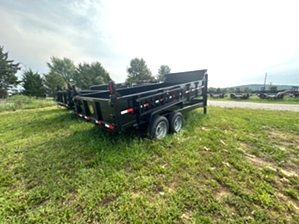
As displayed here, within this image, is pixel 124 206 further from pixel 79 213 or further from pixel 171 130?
pixel 171 130

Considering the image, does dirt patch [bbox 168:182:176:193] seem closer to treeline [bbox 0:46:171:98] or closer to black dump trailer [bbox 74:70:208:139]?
black dump trailer [bbox 74:70:208:139]

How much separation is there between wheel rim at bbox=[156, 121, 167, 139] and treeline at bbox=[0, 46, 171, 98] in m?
5.55

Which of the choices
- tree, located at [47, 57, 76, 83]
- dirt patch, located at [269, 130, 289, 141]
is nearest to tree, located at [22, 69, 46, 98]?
tree, located at [47, 57, 76, 83]

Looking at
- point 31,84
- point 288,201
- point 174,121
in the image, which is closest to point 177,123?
point 174,121

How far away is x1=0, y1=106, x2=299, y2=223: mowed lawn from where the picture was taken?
1.73 metres

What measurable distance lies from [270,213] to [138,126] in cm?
256

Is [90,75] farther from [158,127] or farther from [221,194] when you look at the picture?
[221,194]

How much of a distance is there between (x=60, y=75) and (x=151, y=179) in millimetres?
41621

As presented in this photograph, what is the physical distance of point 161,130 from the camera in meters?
3.74

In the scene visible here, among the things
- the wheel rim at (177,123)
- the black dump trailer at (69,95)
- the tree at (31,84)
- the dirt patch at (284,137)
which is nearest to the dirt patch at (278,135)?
the dirt patch at (284,137)

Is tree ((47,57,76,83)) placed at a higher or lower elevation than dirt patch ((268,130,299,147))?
higher

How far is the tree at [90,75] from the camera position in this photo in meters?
33.9

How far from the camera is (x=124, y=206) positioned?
1816mm

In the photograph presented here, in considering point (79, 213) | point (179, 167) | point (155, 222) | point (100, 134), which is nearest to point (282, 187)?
point (179, 167)
